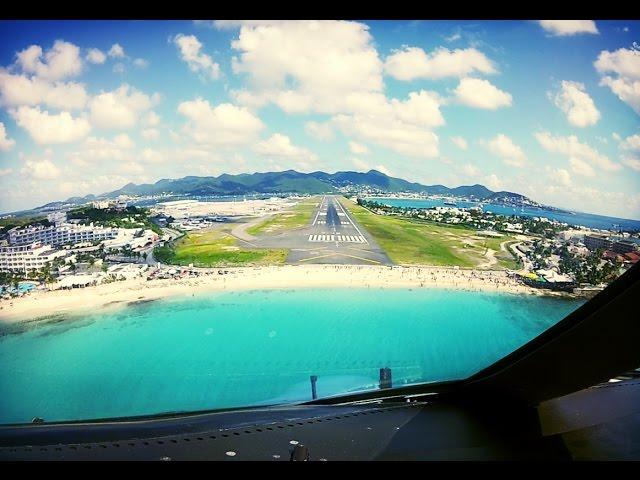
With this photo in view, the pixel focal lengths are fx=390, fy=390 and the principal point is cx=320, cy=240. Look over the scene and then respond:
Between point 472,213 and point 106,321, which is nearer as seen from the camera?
point 106,321

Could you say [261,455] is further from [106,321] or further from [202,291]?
[202,291]

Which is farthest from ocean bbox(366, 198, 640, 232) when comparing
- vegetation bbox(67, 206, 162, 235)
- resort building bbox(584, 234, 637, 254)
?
vegetation bbox(67, 206, 162, 235)

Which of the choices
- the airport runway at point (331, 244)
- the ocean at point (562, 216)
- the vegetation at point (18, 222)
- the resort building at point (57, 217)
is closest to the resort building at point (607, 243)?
the ocean at point (562, 216)

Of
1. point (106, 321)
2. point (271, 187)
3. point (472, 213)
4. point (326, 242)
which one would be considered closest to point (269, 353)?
point (106, 321)

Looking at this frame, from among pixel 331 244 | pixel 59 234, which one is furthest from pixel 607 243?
pixel 59 234

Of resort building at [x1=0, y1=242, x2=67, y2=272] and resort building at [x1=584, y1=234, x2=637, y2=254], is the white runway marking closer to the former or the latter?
resort building at [x1=584, y1=234, x2=637, y2=254]
